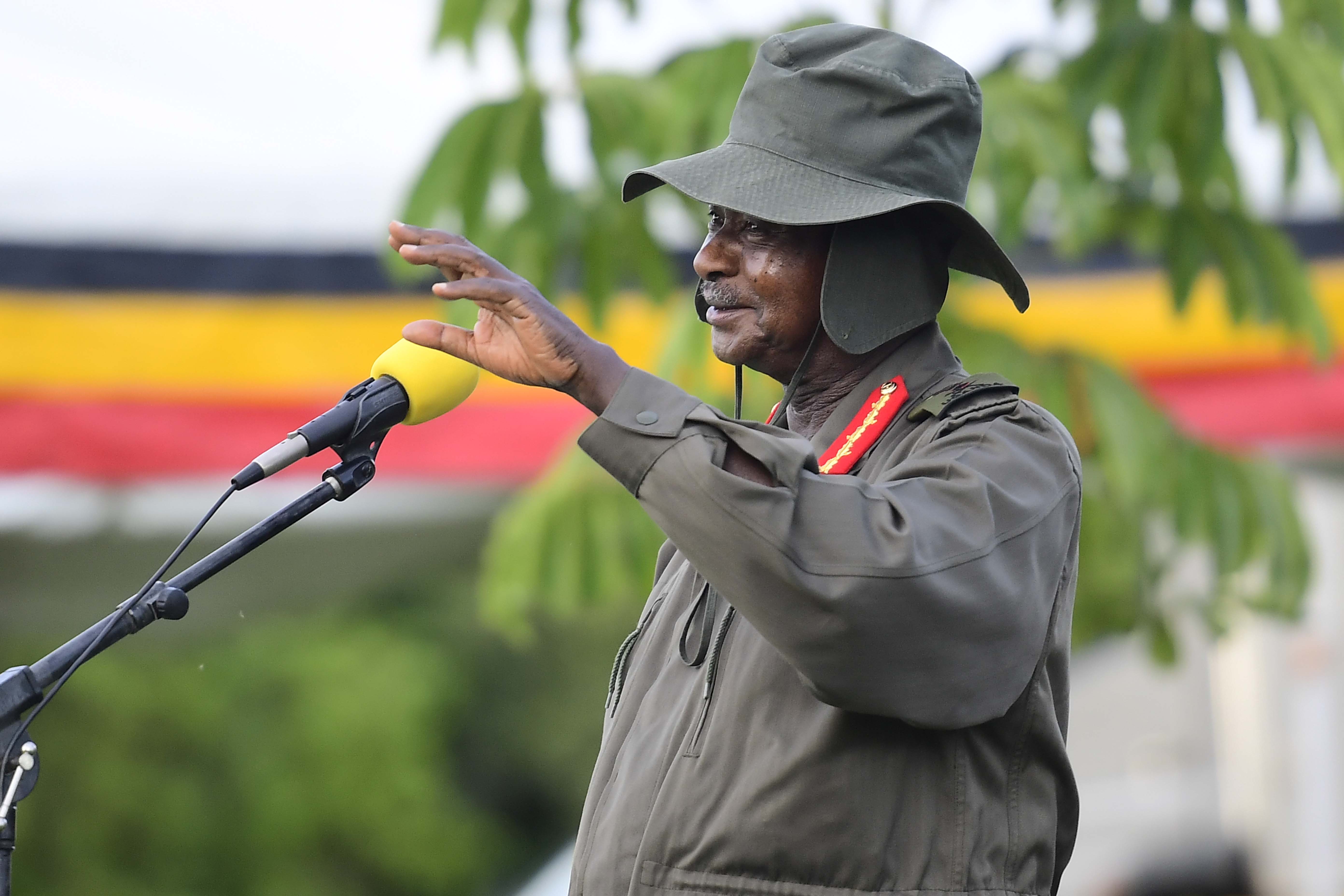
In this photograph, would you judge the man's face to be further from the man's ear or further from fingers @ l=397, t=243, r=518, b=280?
fingers @ l=397, t=243, r=518, b=280

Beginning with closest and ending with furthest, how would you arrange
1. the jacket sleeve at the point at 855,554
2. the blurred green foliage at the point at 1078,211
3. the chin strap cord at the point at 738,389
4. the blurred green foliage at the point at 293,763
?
the jacket sleeve at the point at 855,554, the chin strap cord at the point at 738,389, the blurred green foliage at the point at 1078,211, the blurred green foliage at the point at 293,763

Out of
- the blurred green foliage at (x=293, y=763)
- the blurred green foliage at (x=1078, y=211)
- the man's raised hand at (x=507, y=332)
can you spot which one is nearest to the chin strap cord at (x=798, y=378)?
the man's raised hand at (x=507, y=332)

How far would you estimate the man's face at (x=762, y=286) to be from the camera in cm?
183

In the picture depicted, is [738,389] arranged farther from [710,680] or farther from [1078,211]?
[1078,211]

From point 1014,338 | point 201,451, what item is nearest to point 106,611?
point 201,451

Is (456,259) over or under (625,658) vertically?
over

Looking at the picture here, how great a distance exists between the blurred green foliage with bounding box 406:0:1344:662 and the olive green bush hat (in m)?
1.15

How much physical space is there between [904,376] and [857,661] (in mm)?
484

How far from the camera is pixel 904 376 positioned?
185 cm

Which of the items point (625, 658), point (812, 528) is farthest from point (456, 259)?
point (625, 658)

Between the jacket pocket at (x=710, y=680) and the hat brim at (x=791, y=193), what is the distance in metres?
0.44

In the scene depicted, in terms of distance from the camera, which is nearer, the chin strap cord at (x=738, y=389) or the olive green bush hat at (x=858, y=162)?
the olive green bush hat at (x=858, y=162)

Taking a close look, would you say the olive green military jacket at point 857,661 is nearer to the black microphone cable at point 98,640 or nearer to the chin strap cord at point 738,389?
the chin strap cord at point 738,389

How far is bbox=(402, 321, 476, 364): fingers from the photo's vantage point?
4.93ft
